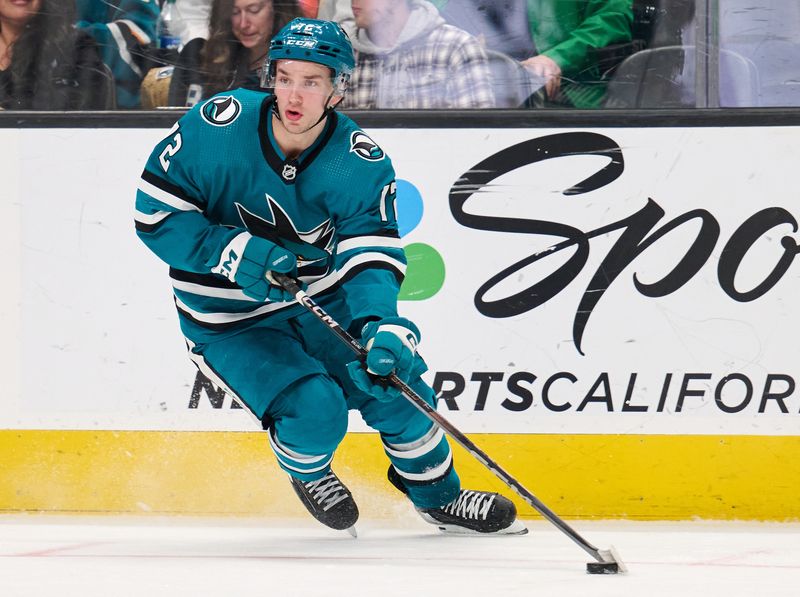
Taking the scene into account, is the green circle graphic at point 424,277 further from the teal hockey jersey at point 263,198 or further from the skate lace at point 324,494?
the skate lace at point 324,494

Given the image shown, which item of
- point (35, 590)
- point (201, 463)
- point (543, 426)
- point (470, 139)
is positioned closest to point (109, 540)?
point (201, 463)

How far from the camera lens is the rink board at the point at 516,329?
3365mm

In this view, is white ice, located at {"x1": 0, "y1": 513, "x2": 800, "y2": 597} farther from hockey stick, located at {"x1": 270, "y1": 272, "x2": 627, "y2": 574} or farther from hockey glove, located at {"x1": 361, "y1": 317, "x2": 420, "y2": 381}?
hockey glove, located at {"x1": 361, "y1": 317, "x2": 420, "y2": 381}

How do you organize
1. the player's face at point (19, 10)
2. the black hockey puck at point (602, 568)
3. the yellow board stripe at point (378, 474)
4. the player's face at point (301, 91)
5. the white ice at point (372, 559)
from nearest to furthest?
the white ice at point (372, 559), the black hockey puck at point (602, 568), the player's face at point (301, 91), the yellow board stripe at point (378, 474), the player's face at point (19, 10)

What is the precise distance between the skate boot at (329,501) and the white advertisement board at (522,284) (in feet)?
1.76

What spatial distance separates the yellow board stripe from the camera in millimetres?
3359

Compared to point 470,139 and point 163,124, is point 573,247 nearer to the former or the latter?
point 470,139

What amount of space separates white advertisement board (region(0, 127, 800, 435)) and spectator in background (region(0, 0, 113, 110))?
148 mm

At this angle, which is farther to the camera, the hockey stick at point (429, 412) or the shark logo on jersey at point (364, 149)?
the shark logo on jersey at point (364, 149)

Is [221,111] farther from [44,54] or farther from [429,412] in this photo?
[44,54]

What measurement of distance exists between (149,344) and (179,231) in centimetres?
80

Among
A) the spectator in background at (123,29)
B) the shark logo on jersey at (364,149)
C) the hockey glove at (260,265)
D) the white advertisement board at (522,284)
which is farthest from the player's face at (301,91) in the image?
the spectator in background at (123,29)

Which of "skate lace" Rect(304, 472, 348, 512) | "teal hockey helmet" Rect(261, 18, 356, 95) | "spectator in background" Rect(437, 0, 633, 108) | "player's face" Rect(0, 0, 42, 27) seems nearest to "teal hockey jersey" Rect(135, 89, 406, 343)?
"teal hockey helmet" Rect(261, 18, 356, 95)

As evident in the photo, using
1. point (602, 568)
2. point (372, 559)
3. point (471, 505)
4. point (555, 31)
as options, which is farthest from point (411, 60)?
point (602, 568)
